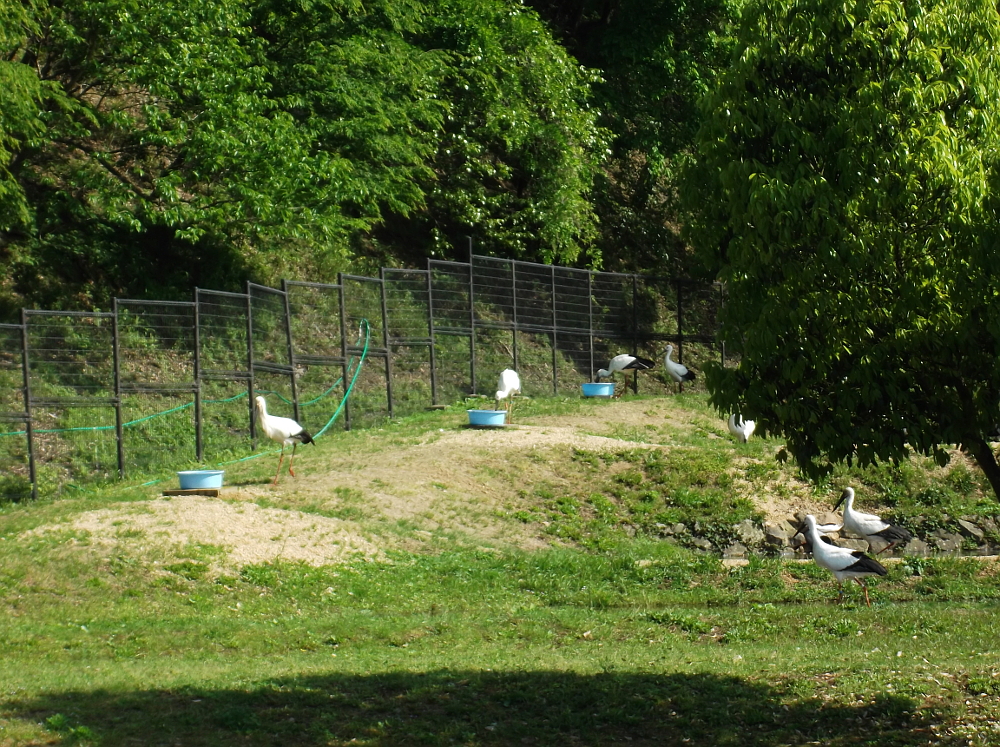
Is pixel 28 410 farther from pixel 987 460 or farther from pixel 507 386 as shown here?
pixel 987 460

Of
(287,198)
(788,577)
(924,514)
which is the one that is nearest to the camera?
(788,577)

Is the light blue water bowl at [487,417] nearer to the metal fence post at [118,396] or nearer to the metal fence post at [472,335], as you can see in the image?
the metal fence post at [472,335]

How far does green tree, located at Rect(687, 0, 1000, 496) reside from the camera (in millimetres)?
6695

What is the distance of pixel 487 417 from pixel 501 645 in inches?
329

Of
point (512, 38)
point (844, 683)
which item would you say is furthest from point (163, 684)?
point (512, 38)

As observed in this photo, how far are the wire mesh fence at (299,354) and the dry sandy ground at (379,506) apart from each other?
265cm

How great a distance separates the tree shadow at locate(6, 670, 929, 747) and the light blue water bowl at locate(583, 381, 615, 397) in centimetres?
1495

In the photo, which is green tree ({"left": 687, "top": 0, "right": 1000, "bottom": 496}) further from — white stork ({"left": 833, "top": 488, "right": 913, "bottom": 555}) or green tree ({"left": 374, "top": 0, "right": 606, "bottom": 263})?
green tree ({"left": 374, "top": 0, "right": 606, "bottom": 263})

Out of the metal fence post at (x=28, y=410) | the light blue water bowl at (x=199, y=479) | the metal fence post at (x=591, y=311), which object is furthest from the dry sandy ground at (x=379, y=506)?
the metal fence post at (x=591, y=311)

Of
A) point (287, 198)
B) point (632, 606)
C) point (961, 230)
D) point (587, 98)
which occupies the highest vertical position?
point (587, 98)

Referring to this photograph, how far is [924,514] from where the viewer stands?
16.1 meters

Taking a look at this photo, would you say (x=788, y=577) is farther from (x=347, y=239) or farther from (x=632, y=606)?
(x=347, y=239)

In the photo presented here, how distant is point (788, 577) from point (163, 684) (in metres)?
7.33

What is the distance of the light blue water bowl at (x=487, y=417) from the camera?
1803 centimetres
